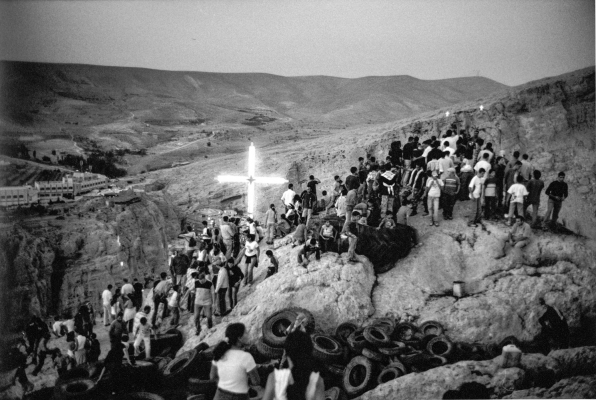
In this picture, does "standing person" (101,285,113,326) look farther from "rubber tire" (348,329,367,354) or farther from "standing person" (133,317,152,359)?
"rubber tire" (348,329,367,354)

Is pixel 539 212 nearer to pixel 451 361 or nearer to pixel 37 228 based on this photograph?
pixel 451 361

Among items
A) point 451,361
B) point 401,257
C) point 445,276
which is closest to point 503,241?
point 445,276

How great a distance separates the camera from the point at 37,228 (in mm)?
10461

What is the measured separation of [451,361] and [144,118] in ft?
33.0

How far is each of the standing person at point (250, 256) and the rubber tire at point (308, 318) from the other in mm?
1284

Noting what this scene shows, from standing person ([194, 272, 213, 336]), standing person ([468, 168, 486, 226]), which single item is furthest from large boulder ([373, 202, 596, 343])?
standing person ([194, 272, 213, 336])

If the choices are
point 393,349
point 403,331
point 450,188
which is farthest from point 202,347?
point 450,188

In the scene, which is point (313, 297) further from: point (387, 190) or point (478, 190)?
point (478, 190)

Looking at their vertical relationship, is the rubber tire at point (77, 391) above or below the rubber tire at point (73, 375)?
below

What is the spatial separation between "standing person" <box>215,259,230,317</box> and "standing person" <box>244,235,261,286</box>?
516mm

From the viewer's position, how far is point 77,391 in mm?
8297

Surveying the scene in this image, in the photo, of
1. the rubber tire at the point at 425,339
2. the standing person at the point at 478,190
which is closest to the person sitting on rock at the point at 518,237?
the standing person at the point at 478,190

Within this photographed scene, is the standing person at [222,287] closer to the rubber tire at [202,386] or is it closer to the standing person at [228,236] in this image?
the standing person at [228,236]

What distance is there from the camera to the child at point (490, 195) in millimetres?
10453
